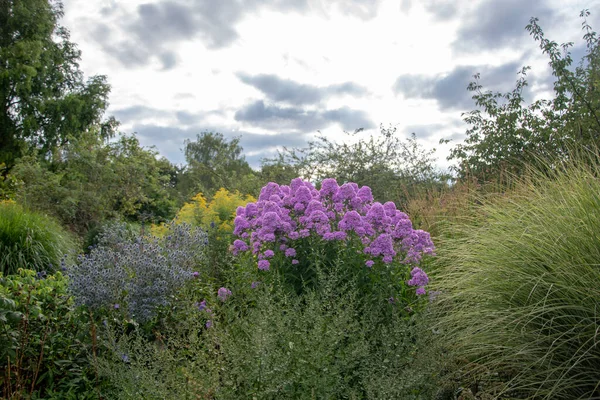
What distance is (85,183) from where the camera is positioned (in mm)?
13531

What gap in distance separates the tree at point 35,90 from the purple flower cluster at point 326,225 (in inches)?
665

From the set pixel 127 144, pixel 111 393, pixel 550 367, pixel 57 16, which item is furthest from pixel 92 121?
pixel 550 367

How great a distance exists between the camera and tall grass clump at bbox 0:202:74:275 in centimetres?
672

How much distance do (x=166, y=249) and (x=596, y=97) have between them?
9.26m

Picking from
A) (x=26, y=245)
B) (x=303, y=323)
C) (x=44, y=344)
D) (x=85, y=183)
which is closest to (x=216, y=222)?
(x=26, y=245)

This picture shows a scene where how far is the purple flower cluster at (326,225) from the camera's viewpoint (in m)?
3.71

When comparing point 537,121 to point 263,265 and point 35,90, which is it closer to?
point 263,265

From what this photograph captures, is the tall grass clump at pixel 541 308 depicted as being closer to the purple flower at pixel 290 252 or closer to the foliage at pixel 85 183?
the purple flower at pixel 290 252

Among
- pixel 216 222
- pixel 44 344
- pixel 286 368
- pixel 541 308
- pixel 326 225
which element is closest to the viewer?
pixel 286 368

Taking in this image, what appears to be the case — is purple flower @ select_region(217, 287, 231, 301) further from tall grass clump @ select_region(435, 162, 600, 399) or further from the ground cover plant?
tall grass clump @ select_region(435, 162, 600, 399)

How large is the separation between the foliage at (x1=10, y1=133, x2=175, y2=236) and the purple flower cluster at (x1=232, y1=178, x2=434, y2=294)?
9.61 meters

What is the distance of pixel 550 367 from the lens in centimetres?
291

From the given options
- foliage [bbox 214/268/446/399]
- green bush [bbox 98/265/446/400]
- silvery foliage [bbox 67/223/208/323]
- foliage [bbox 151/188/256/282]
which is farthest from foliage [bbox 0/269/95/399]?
foliage [bbox 151/188/256/282]

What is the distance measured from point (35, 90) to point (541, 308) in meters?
22.0
